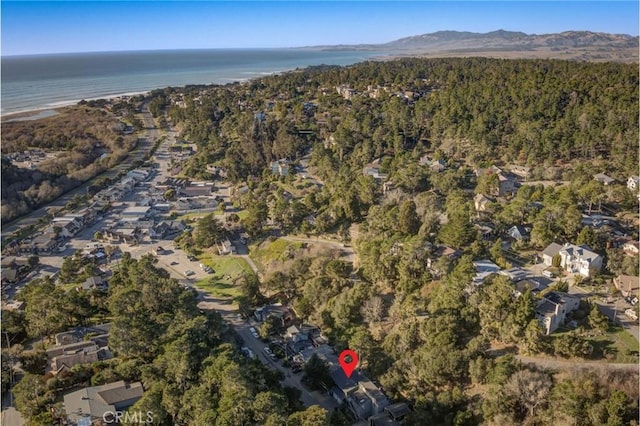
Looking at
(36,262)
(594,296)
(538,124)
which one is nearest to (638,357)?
(594,296)

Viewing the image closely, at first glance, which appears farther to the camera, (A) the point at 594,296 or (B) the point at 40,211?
(B) the point at 40,211

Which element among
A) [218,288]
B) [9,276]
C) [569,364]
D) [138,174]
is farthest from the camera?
[138,174]

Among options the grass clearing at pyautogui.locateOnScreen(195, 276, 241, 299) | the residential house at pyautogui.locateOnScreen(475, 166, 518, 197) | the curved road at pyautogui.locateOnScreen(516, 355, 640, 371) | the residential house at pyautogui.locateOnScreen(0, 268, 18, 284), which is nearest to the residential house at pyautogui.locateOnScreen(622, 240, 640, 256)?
the curved road at pyautogui.locateOnScreen(516, 355, 640, 371)

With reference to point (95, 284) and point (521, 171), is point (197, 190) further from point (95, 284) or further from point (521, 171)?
point (521, 171)

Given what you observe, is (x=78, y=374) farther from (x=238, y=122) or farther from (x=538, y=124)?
(x=238, y=122)

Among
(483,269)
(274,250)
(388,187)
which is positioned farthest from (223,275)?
(483,269)

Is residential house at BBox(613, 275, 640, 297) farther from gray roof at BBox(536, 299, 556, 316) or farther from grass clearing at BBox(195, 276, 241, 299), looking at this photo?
grass clearing at BBox(195, 276, 241, 299)
